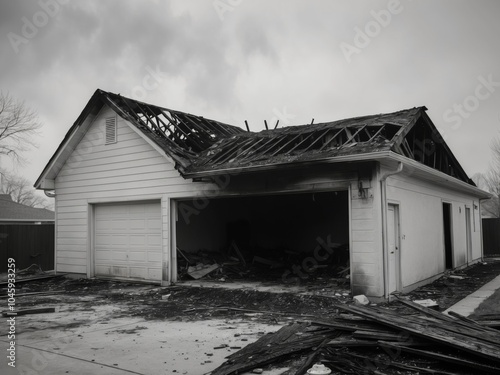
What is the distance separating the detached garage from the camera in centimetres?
988

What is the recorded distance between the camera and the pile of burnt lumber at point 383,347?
5164mm

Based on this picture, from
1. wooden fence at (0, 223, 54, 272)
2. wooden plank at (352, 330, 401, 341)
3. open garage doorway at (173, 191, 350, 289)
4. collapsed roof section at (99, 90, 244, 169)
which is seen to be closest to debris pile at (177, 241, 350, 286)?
open garage doorway at (173, 191, 350, 289)

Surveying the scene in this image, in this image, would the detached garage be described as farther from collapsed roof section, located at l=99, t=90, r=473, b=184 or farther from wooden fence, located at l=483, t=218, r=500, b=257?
wooden fence, located at l=483, t=218, r=500, b=257

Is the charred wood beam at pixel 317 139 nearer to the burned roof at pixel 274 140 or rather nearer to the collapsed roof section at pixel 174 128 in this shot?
the burned roof at pixel 274 140

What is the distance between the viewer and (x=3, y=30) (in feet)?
36.1

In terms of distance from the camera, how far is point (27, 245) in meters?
18.4

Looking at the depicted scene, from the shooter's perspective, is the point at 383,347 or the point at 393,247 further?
the point at 393,247

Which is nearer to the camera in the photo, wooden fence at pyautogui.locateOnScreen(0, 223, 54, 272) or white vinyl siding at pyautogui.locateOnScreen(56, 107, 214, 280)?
white vinyl siding at pyautogui.locateOnScreen(56, 107, 214, 280)

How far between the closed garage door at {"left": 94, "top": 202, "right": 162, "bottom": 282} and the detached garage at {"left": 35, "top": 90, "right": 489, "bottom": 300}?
42 millimetres

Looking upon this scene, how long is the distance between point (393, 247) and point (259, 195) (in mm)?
3772

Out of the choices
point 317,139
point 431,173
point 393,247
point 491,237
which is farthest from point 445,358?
point 491,237

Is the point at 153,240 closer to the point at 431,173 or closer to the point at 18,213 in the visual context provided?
the point at 431,173

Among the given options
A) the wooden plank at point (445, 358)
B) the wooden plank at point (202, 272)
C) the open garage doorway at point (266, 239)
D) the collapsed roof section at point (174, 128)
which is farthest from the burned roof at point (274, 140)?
the wooden plank at point (445, 358)

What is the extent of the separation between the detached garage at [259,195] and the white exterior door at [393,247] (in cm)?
3
